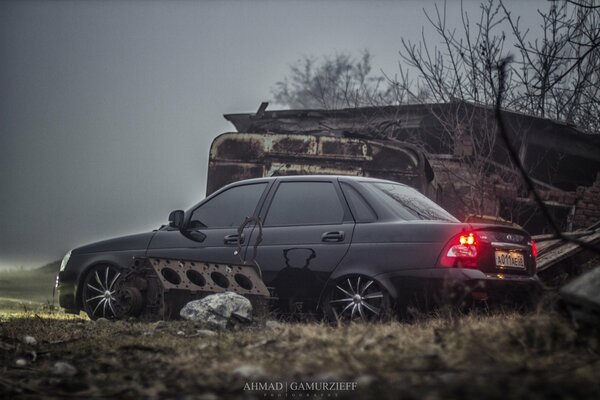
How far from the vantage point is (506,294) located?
6.07m

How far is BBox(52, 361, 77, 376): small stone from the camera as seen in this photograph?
14.6ft

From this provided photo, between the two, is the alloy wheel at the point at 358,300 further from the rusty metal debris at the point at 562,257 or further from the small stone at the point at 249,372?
the rusty metal debris at the point at 562,257

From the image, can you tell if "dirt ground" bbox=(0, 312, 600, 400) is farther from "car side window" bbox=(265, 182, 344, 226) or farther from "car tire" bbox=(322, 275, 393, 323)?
"car side window" bbox=(265, 182, 344, 226)

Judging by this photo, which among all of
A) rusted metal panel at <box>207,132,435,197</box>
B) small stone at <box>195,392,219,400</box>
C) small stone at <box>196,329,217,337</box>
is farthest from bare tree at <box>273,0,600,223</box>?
small stone at <box>195,392,219,400</box>

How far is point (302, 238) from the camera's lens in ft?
22.2

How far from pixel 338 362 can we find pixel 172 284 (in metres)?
3.43

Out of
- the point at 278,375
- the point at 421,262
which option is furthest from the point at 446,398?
the point at 421,262

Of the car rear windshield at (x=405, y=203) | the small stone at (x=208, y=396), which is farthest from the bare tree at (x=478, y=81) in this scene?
the small stone at (x=208, y=396)

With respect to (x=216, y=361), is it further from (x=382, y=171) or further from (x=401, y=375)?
(x=382, y=171)

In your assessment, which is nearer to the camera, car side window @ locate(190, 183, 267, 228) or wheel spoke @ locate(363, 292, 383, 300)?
wheel spoke @ locate(363, 292, 383, 300)

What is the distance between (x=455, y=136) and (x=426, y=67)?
1.89 m

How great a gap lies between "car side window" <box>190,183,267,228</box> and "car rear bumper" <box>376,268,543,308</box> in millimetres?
1863

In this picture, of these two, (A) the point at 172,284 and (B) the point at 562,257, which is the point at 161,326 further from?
(B) the point at 562,257

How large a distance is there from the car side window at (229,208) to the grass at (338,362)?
194 centimetres
